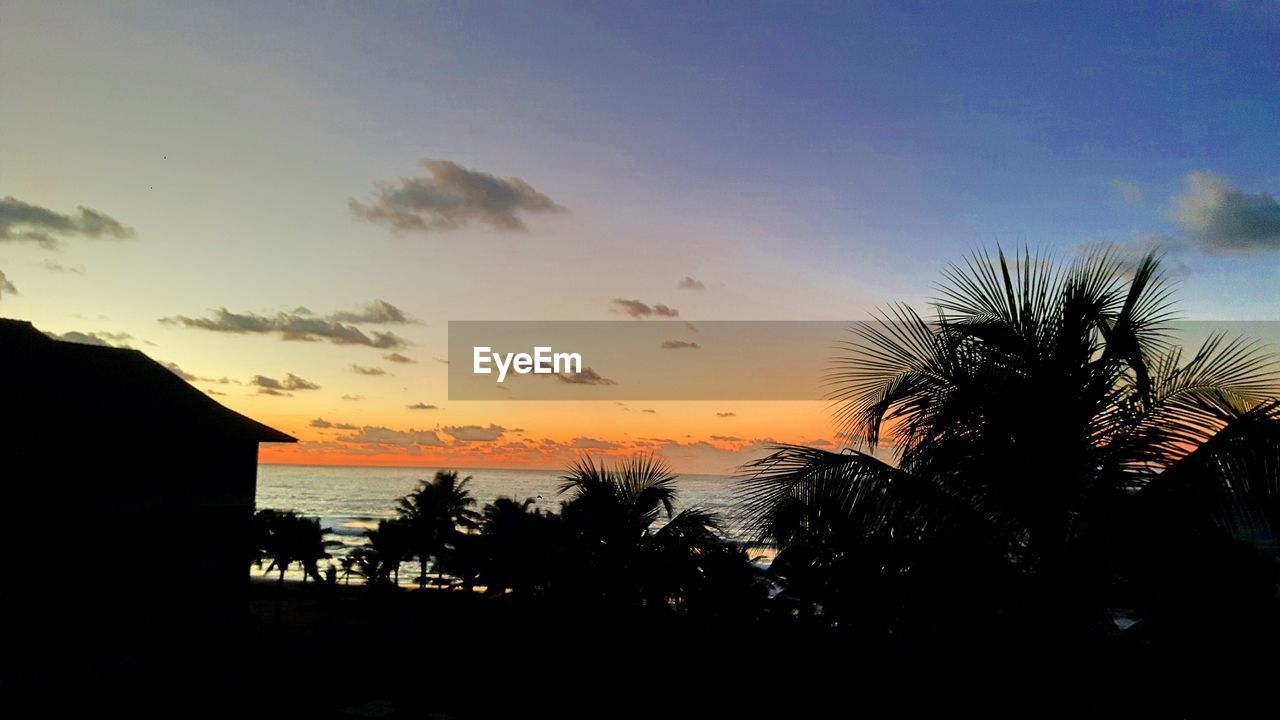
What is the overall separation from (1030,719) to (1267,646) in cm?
428

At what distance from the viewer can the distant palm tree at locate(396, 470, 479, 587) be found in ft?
154

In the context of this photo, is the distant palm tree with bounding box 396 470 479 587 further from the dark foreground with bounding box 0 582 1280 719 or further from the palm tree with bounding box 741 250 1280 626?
the palm tree with bounding box 741 250 1280 626

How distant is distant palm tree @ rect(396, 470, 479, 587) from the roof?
24.5 metres

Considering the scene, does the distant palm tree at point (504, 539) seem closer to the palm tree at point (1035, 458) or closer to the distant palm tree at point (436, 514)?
the distant palm tree at point (436, 514)

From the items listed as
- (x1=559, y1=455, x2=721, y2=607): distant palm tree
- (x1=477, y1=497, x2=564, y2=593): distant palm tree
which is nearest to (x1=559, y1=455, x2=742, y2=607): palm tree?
(x1=559, y1=455, x2=721, y2=607): distant palm tree

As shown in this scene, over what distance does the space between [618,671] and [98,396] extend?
17.8m

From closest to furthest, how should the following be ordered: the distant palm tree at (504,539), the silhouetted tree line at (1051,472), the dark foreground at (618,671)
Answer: the silhouetted tree line at (1051,472), the dark foreground at (618,671), the distant palm tree at (504,539)

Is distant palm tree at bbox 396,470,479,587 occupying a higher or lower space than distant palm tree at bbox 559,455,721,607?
lower

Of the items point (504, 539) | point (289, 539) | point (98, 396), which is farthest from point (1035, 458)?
point (289, 539)

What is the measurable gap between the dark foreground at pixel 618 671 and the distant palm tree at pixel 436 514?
22.2 meters

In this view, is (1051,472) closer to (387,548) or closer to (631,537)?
(631,537)

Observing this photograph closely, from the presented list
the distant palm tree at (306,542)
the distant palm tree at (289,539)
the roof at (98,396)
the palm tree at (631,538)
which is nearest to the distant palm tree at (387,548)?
the distant palm tree at (306,542)

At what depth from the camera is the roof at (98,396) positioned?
18.2 meters

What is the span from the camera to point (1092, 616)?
6.56 meters
